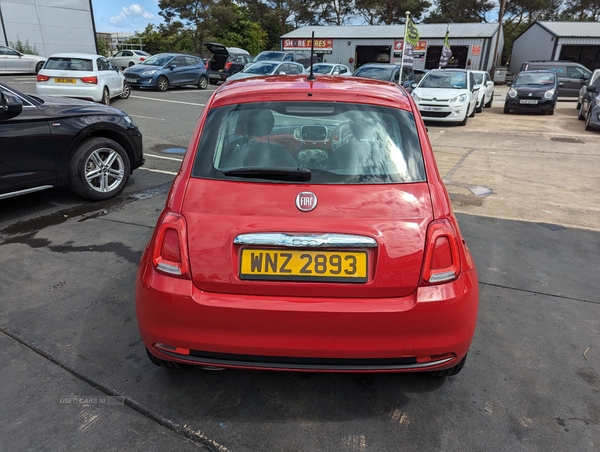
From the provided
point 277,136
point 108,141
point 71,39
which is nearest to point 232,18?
point 71,39

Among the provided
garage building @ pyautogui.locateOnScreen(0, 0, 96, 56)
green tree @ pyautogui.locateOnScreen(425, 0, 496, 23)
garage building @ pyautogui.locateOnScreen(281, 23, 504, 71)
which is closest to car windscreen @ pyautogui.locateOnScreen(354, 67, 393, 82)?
garage building @ pyautogui.locateOnScreen(281, 23, 504, 71)

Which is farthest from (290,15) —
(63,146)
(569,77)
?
(63,146)

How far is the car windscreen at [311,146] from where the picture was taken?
2246mm

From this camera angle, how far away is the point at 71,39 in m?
29.5

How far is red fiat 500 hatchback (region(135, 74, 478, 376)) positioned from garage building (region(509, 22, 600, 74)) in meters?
42.9

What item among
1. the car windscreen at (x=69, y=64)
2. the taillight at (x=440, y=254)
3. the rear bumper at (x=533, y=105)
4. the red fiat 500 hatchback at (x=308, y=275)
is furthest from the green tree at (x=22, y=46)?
the taillight at (x=440, y=254)

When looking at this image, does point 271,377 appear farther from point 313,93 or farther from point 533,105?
point 533,105

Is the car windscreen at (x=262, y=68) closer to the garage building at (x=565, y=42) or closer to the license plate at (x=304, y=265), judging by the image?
the license plate at (x=304, y=265)

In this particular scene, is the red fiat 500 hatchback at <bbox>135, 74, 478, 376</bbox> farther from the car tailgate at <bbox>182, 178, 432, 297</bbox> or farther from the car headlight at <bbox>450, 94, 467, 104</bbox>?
the car headlight at <bbox>450, 94, 467, 104</bbox>

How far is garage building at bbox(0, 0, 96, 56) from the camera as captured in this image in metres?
26.3

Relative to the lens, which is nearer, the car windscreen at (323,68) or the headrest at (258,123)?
the headrest at (258,123)

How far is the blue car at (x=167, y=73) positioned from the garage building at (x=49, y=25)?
12.8m

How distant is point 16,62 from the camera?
20.6 m

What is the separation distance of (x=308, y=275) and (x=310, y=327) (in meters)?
0.23
